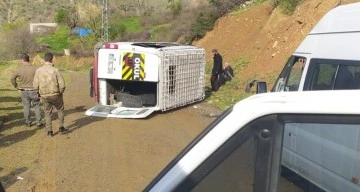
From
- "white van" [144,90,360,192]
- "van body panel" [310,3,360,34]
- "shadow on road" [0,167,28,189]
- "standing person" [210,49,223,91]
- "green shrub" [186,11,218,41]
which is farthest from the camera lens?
"green shrub" [186,11,218,41]

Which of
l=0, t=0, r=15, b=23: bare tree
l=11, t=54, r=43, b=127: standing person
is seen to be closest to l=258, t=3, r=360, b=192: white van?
l=11, t=54, r=43, b=127: standing person

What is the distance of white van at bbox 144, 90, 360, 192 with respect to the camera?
1865 millimetres

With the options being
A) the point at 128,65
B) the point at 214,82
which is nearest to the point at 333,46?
the point at 128,65

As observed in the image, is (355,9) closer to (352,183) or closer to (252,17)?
(352,183)

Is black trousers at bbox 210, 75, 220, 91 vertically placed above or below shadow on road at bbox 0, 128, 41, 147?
above

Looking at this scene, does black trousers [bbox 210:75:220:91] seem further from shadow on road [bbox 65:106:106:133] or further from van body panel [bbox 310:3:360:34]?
van body panel [bbox 310:3:360:34]

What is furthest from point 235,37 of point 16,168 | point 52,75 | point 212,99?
point 16,168

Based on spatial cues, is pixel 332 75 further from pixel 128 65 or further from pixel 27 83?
pixel 27 83

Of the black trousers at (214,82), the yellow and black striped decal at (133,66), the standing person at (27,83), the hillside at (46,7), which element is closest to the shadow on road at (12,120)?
the standing person at (27,83)

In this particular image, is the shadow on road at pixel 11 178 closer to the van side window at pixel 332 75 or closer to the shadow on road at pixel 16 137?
the shadow on road at pixel 16 137

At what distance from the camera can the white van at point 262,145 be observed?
187cm

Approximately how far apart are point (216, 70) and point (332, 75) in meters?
11.0

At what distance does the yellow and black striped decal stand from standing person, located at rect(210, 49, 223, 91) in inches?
197

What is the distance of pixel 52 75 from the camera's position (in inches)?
381
